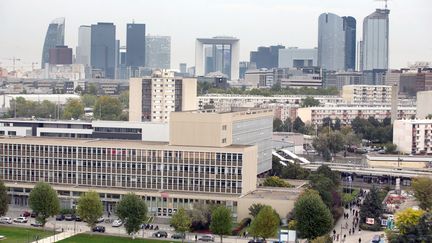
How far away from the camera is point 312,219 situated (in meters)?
11.6

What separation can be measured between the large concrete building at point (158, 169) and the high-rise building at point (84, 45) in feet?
192

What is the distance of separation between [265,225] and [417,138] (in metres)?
10.8

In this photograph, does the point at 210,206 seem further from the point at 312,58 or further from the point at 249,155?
the point at 312,58

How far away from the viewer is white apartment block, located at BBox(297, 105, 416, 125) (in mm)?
28092

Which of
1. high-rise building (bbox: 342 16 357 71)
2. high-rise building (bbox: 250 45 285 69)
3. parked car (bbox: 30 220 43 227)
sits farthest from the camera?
high-rise building (bbox: 250 45 285 69)

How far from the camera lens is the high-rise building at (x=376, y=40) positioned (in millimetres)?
63719

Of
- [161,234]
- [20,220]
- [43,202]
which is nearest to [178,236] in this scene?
[161,234]

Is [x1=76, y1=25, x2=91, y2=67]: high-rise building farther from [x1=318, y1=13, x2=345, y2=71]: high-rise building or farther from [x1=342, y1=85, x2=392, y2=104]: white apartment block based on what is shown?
[x1=342, y1=85, x2=392, y2=104]: white apartment block

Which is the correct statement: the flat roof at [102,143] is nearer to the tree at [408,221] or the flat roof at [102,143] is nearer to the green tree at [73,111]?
the tree at [408,221]

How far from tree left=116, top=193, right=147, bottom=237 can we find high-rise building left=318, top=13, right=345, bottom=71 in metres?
59.9

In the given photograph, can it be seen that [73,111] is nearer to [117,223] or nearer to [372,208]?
[117,223]

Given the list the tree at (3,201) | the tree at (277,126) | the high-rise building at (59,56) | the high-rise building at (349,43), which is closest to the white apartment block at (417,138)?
the tree at (277,126)

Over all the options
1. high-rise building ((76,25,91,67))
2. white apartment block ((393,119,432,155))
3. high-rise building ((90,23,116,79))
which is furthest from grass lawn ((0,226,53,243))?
high-rise building ((76,25,91,67))

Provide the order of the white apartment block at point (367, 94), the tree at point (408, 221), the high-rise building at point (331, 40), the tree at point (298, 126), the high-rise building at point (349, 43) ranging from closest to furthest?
1. the tree at point (408, 221)
2. the tree at point (298, 126)
3. the white apartment block at point (367, 94)
4. the high-rise building at point (349, 43)
5. the high-rise building at point (331, 40)
